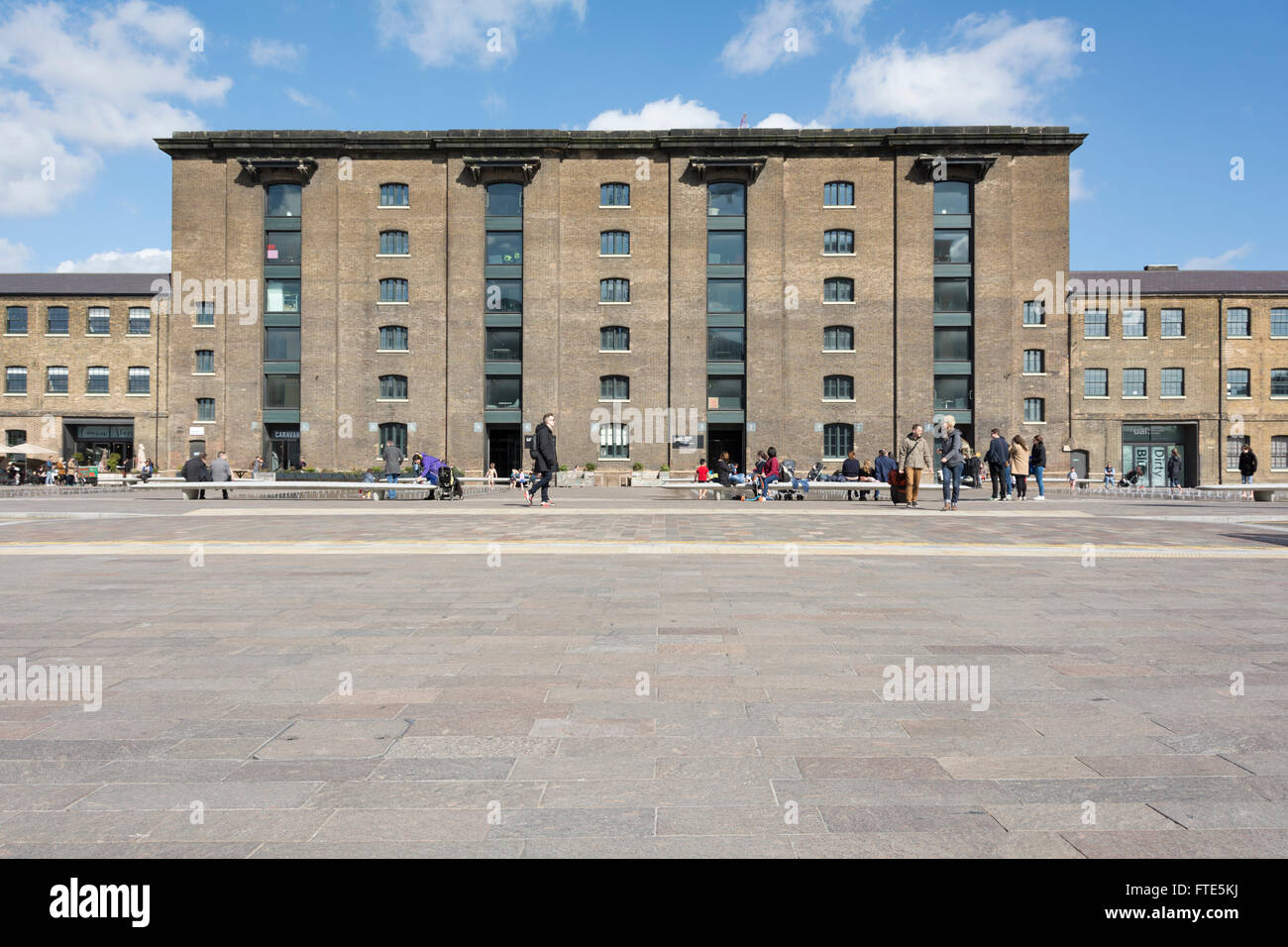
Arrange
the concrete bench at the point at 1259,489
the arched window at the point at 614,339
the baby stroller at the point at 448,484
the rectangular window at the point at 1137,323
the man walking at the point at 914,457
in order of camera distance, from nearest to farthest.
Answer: the man walking at the point at 914,457
the baby stroller at the point at 448,484
the concrete bench at the point at 1259,489
the arched window at the point at 614,339
the rectangular window at the point at 1137,323

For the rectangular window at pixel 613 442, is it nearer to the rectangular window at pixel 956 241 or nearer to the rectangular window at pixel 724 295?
the rectangular window at pixel 724 295

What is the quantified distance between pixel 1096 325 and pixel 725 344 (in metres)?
19.2

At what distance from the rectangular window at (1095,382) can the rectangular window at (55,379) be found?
2125 inches

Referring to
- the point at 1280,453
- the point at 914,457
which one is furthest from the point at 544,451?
the point at 1280,453

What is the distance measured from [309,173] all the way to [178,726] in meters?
44.2

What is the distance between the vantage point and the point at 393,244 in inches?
1689

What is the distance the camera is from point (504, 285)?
42.8m

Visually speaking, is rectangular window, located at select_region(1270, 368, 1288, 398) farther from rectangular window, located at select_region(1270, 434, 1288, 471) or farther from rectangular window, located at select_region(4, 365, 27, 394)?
rectangular window, located at select_region(4, 365, 27, 394)

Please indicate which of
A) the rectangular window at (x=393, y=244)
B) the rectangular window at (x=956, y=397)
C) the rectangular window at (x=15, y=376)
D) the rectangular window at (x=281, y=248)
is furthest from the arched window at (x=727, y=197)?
the rectangular window at (x=15, y=376)

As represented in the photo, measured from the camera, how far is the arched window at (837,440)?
4206cm

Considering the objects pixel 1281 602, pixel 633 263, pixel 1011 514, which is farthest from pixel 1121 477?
pixel 1281 602

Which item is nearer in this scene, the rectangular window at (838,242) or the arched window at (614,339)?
the rectangular window at (838,242)
